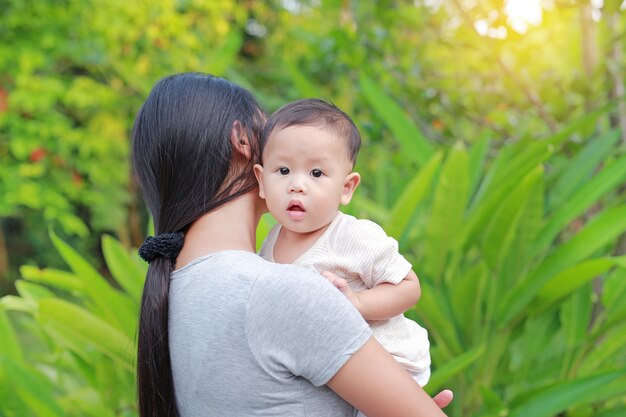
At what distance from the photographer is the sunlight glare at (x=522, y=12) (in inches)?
107

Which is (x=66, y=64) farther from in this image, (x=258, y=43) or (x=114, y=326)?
(x=114, y=326)

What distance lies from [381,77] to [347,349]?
8.64 ft

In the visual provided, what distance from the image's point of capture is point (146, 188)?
1.33 meters

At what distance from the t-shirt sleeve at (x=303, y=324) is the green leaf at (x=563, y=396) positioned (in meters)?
1.11

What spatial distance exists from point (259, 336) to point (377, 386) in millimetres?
166

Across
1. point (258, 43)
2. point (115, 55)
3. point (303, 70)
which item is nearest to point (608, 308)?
point (303, 70)

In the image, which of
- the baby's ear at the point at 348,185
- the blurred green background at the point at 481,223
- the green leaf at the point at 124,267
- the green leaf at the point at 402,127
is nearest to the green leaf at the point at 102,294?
the blurred green background at the point at 481,223

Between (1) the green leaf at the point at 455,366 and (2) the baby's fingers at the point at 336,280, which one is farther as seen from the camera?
(1) the green leaf at the point at 455,366

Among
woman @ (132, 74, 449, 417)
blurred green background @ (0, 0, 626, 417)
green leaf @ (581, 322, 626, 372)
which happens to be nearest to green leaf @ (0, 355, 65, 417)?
blurred green background @ (0, 0, 626, 417)

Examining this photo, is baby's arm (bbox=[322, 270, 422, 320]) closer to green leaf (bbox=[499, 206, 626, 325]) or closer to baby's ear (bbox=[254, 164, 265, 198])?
baby's ear (bbox=[254, 164, 265, 198])

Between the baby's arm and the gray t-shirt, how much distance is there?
0.15 ft

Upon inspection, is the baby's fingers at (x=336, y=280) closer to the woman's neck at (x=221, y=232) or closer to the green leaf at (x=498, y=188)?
the woman's neck at (x=221, y=232)

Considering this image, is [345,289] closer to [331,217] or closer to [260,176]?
[331,217]

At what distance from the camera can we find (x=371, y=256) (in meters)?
1.16
